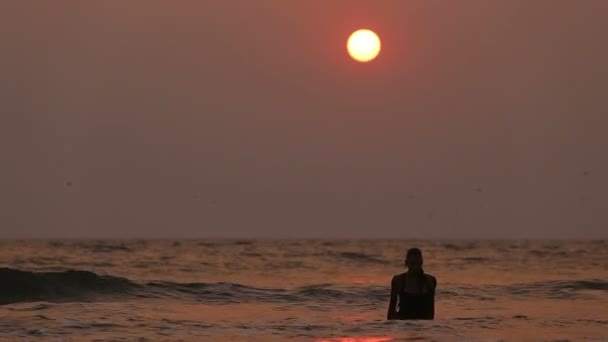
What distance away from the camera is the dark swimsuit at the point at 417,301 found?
1588cm

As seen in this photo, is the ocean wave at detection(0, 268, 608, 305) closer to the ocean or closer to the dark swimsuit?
the ocean

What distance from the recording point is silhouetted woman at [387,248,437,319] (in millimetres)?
15727

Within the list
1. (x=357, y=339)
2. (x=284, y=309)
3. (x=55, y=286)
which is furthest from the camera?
(x=55, y=286)

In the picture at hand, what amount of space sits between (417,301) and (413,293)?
155 mm

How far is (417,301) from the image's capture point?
16.0 meters

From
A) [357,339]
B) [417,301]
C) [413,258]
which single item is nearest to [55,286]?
[357,339]

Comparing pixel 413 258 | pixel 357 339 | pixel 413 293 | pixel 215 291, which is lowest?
pixel 357 339

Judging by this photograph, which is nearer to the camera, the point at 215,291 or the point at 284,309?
the point at 284,309

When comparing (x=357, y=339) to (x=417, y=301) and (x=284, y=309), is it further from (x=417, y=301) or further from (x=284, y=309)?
(x=284, y=309)

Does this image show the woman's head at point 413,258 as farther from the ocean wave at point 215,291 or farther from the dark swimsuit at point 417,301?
the ocean wave at point 215,291

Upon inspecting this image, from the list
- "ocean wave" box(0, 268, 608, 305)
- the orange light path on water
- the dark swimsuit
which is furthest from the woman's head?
"ocean wave" box(0, 268, 608, 305)

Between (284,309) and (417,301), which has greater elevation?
(417,301)

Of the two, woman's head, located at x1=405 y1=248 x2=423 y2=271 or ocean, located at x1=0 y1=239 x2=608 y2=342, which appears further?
ocean, located at x1=0 y1=239 x2=608 y2=342

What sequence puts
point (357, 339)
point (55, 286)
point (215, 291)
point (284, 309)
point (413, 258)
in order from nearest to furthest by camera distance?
point (413, 258) < point (357, 339) < point (284, 309) < point (215, 291) < point (55, 286)
